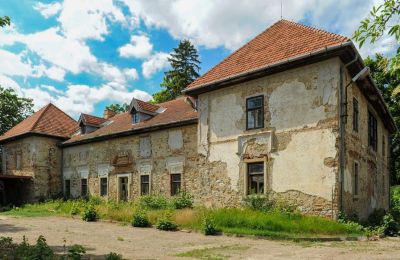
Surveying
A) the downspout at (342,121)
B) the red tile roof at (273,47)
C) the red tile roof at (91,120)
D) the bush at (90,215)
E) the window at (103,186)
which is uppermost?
the red tile roof at (273,47)

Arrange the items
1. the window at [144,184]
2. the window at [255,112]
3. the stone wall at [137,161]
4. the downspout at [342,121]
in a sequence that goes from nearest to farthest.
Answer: the downspout at [342,121]
the window at [255,112]
the stone wall at [137,161]
the window at [144,184]

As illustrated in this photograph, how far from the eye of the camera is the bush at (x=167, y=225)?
13.8 meters

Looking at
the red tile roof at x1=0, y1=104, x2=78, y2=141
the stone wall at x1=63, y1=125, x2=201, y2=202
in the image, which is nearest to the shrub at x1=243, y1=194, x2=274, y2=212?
the stone wall at x1=63, y1=125, x2=201, y2=202

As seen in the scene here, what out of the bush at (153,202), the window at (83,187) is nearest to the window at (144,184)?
the bush at (153,202)

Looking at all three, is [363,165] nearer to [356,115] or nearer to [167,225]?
[356,115]

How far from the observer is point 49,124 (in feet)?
94.7

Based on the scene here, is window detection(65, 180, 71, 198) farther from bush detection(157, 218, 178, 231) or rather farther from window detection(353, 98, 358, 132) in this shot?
window detection(353, 98, 358, 132)

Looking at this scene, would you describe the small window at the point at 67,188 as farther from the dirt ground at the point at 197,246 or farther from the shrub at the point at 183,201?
the dirt ground at the point at 197,246

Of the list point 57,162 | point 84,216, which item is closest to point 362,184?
point 84,216

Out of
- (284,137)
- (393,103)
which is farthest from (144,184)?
(393,103)

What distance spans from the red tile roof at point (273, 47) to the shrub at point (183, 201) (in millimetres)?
5418

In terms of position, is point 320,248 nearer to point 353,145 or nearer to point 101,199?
point 353,145

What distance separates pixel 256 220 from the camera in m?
12.8

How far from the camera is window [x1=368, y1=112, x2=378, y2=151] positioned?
728 inches
